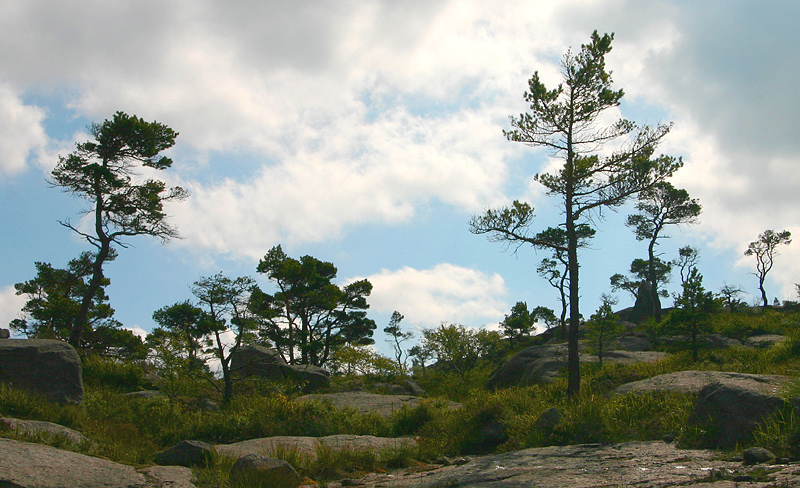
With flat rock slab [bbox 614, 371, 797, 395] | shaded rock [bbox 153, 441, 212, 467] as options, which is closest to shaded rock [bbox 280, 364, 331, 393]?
flat rock slab [bbox 614, 371, 797, 395]

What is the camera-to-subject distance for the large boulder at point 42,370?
11742mm

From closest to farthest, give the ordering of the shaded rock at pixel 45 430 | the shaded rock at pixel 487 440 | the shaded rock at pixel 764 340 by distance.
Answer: the shaded rock at pixel 45 430 < the shaded rock at pixel 487 440 < the shaded rock at pixel 764 340

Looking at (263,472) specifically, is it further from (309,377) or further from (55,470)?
(309,377)

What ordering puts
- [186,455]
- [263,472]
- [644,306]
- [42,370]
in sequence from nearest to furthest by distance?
[263,472] < [186,455] < [42,370] < [644,306]

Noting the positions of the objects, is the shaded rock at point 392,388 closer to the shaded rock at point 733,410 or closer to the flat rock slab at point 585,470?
the flat rock slab at point 585,470

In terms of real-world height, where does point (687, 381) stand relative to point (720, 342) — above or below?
below

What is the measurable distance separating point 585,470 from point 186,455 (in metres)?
5.96

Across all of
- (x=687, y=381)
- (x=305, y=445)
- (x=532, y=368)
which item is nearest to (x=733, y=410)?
(x=687, y=381)

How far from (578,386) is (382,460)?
7.25 metres

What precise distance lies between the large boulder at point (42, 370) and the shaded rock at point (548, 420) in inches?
419

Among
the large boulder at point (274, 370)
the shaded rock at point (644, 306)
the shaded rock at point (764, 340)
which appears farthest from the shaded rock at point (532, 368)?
the shaded rock at point (644, 306)

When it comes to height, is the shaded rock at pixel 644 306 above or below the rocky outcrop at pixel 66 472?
above

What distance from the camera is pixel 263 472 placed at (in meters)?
6.55

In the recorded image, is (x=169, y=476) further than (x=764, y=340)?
No
